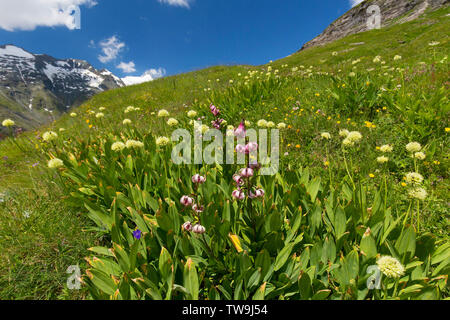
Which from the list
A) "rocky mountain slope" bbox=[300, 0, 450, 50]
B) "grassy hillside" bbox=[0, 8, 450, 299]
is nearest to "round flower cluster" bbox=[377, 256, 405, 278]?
"grassy hillside" bbox=[0, 8, 450, 299]

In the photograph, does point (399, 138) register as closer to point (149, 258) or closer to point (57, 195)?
point (149, 258)

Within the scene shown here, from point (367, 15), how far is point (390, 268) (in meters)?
71.8

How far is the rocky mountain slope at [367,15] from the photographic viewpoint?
1537 inches

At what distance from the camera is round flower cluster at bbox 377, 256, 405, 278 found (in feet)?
4.09

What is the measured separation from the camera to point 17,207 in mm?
2809

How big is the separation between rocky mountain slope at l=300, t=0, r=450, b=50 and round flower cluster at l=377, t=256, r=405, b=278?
171ft

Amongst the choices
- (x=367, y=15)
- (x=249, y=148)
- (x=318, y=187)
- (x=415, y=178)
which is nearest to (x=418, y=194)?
(x=415, y=178)

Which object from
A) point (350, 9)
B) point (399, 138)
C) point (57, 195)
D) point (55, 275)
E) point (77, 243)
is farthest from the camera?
point (350, 9)

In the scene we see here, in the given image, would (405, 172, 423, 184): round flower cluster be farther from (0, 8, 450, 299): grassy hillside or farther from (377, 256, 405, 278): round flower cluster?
(377, 256, 405, 278): round flower cluster

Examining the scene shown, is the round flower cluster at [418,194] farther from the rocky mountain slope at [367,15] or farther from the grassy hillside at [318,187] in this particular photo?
the rocky mountain slope at [367,15]

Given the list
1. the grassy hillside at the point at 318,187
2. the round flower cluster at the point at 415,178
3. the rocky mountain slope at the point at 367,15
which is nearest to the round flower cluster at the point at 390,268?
the grassy hillside at the point at 318,187
